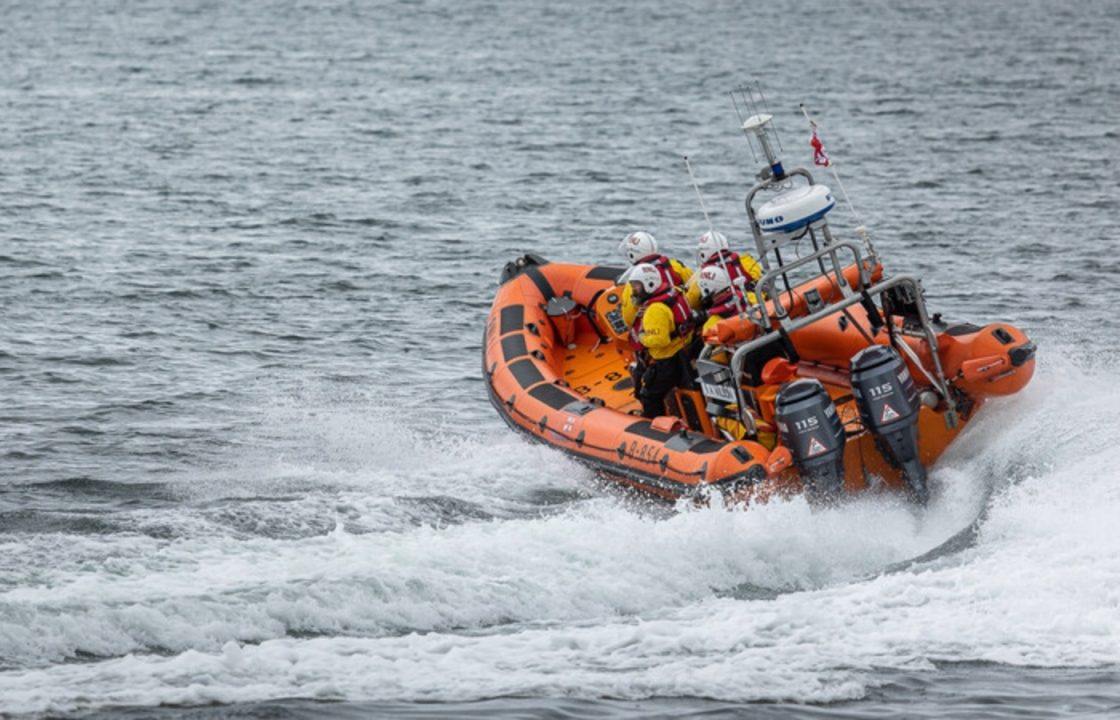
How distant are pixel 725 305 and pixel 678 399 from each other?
63 cm

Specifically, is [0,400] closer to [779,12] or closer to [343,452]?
[343,452]

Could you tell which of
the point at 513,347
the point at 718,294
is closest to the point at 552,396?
the point at 513,347

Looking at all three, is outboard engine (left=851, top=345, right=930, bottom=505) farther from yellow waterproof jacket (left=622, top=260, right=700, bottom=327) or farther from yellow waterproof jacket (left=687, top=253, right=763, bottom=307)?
yellow waterproof jacket (left=622, top=260, right=700, bottom=327)

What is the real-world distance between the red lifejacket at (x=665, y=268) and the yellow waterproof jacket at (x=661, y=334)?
18 centimetres

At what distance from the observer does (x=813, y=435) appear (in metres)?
9.05

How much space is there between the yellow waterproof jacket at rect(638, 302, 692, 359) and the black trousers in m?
0.04

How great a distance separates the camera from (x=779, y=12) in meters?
50.5

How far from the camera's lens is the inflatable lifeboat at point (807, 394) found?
9180 mm

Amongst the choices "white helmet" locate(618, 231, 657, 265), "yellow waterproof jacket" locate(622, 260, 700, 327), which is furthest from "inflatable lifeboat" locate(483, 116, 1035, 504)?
"white helmet" locate(618, 231, 657, 265)

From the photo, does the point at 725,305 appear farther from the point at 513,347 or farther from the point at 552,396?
→ the point at 513,347

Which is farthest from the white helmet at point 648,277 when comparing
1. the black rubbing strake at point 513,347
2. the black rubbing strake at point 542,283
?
the black rubbing strake at point 542,283

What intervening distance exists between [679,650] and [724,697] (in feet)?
1.55

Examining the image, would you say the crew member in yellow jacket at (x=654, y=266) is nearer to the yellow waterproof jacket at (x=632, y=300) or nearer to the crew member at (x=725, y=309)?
the yellow waterproof jacket at (x=632, y=300)

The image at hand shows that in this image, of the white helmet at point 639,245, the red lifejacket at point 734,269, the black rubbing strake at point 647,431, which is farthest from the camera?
the white helmet at point 639,245
